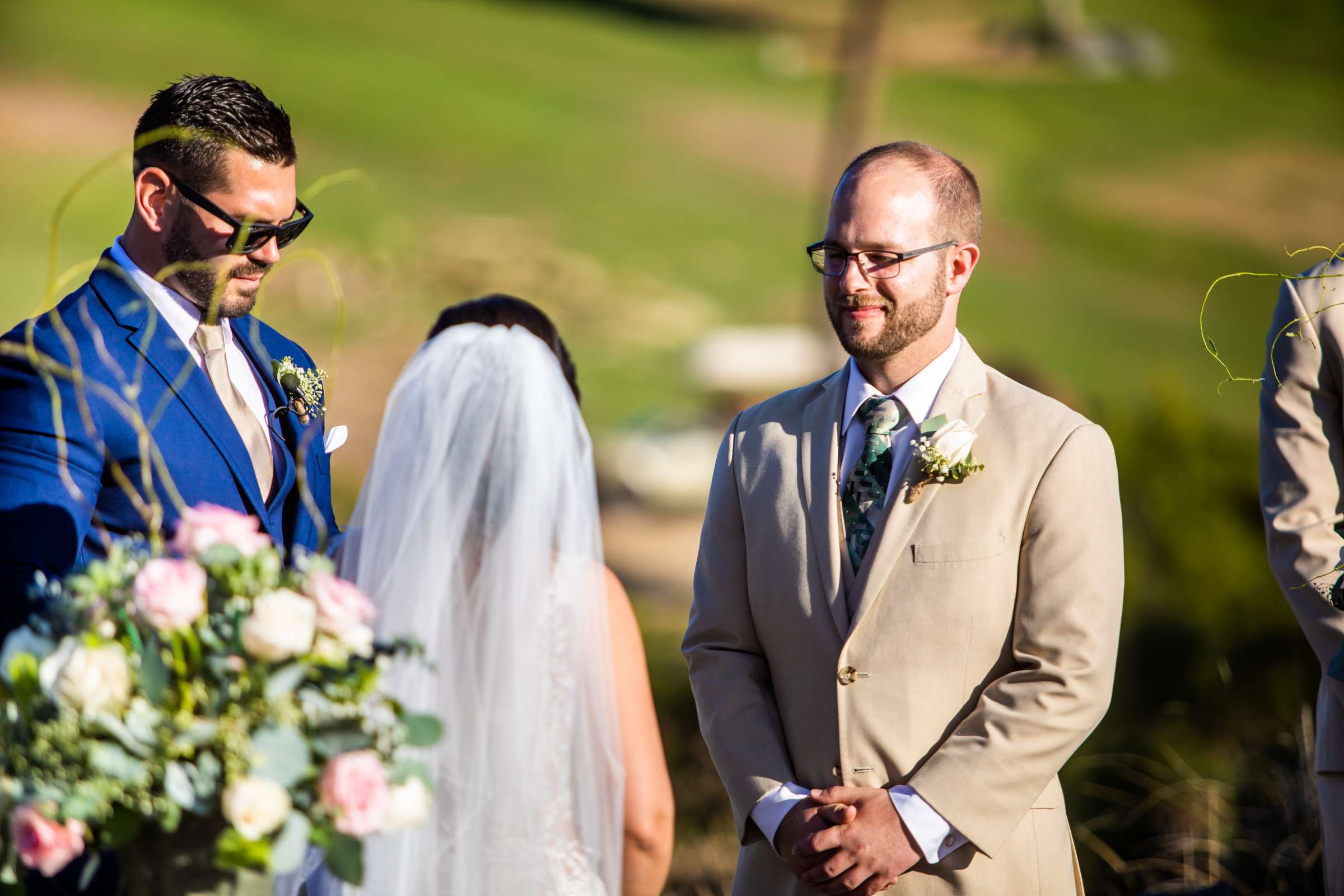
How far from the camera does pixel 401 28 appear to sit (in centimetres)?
1195

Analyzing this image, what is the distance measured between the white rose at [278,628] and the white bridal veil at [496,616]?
1.62 feet

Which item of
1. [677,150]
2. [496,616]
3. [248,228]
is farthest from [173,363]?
[677,150]

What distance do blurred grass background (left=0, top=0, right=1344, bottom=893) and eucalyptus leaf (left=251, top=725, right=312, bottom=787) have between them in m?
8.05

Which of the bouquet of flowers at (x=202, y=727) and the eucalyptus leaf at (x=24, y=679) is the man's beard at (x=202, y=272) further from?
the eucalyptus leaf at (x=24, y=679)

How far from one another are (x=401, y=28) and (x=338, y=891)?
1119cm

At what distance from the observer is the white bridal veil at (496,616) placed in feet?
7.02

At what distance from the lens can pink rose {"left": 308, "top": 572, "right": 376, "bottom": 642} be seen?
1.67 m

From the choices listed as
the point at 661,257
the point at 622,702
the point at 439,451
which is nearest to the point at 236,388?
the point at 439,451

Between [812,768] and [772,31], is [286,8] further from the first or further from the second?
[812,768]

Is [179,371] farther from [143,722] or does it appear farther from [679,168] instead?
[679,168]

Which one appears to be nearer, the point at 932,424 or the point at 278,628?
the point at 278,628

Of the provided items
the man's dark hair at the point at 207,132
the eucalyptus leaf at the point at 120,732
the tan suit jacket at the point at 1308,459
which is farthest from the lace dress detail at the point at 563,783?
the tan suit jacket at the point at 1308,459

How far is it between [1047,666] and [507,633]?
105 cm

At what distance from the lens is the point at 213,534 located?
1736 mm
